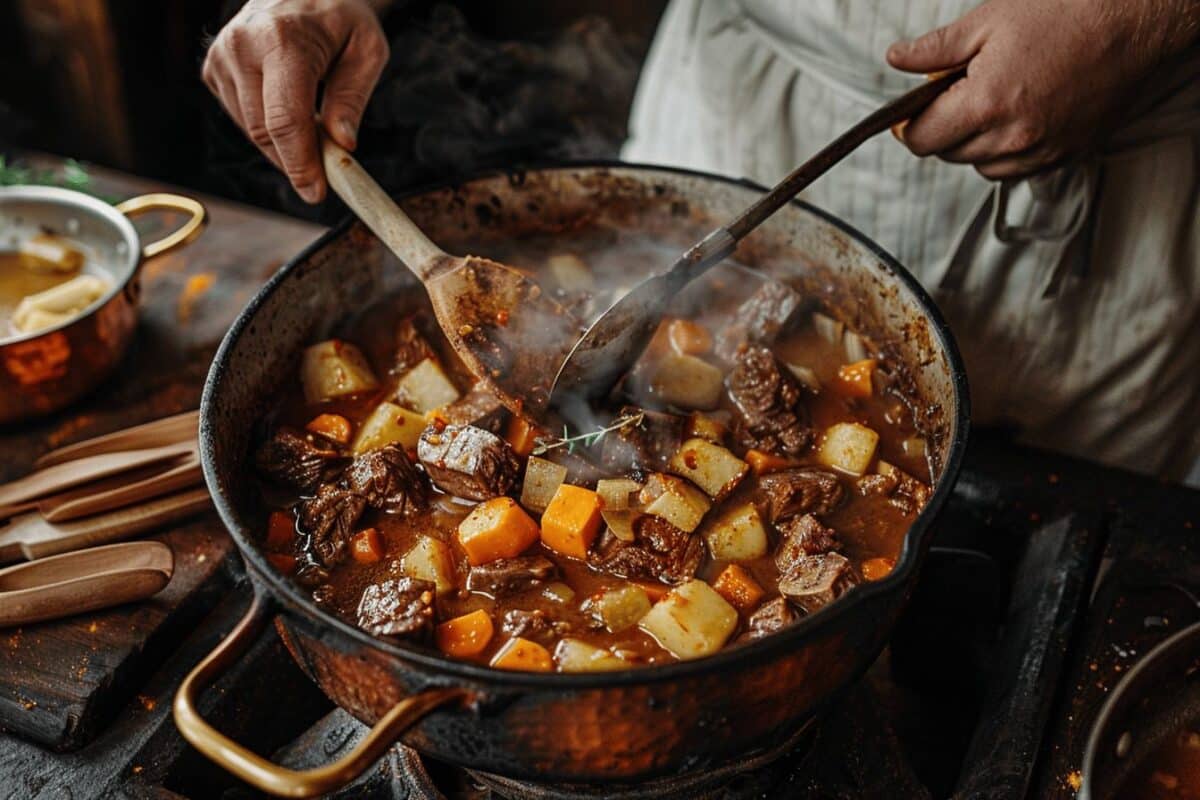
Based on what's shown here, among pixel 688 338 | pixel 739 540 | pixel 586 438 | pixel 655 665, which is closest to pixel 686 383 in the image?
pixel 688 338

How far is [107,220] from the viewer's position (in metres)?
3.02

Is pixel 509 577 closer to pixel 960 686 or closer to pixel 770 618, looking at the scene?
pixel 770 618

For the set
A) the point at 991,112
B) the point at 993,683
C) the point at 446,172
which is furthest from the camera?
the point at 446,172

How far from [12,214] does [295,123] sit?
1311 mm

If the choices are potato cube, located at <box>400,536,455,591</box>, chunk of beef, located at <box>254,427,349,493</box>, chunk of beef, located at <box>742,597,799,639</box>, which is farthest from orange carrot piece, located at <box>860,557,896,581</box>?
chunk of beef, located at <box>254,427,349,493</box>

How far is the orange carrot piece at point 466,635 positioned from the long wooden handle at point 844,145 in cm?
A: 93

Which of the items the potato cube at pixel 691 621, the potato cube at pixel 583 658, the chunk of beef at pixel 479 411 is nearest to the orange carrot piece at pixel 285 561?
the chunk of beef at pixel 479 411

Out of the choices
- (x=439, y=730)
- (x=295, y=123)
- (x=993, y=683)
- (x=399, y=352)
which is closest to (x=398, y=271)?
(x=399, y=352)

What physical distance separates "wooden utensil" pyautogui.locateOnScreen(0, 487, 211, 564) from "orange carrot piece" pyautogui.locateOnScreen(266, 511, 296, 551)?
1.44ft

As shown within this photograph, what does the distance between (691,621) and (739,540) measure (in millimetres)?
267

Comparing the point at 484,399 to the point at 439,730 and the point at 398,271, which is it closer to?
the point at 398,271

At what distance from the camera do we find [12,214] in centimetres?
313

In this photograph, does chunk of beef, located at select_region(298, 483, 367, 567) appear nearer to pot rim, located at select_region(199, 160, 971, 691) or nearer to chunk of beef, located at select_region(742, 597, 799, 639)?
pot rim, located at select_region(199, 160, 971, 691)

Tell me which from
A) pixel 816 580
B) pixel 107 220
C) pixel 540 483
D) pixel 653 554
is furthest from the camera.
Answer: pixel 107 220
